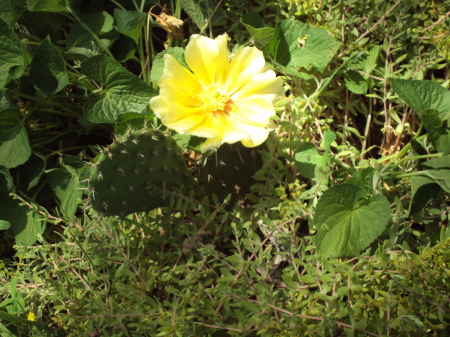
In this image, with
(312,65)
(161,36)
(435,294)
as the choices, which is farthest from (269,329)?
(161,36)

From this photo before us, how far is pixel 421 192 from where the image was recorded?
147 cm

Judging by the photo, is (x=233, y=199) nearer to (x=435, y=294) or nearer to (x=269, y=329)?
(x=269, y=329)

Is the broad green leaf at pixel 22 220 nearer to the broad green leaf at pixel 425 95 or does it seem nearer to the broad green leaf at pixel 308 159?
the broad green leaf at pixel 308 159

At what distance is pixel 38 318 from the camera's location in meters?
1.42

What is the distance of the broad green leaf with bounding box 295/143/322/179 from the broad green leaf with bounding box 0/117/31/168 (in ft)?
2.64

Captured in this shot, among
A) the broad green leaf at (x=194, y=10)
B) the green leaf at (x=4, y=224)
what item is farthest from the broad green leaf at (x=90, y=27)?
the green leaf at (x=4, y=224)

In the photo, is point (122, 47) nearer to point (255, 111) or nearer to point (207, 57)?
point (207, 57)

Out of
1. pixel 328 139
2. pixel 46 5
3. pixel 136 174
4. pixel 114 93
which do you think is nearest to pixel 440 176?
pixel 328 139

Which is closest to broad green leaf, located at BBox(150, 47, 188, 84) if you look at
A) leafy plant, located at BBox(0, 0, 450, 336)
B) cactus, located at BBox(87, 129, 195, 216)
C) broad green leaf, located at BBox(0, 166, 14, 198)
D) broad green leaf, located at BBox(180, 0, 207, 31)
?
leafy plant, located at BBox(0, 0, 450, 336)

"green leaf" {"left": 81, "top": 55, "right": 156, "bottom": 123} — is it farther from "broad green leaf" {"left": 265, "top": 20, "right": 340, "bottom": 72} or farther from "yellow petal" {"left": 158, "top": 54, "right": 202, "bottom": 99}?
"broad green leaf" {"left": 265, "top": 20, "right": 340, "bottom": 72}

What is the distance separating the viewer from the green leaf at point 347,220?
1.36 metres

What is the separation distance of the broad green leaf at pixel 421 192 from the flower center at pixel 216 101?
53 cm

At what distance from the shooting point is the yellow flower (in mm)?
1340

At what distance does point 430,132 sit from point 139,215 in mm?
880
